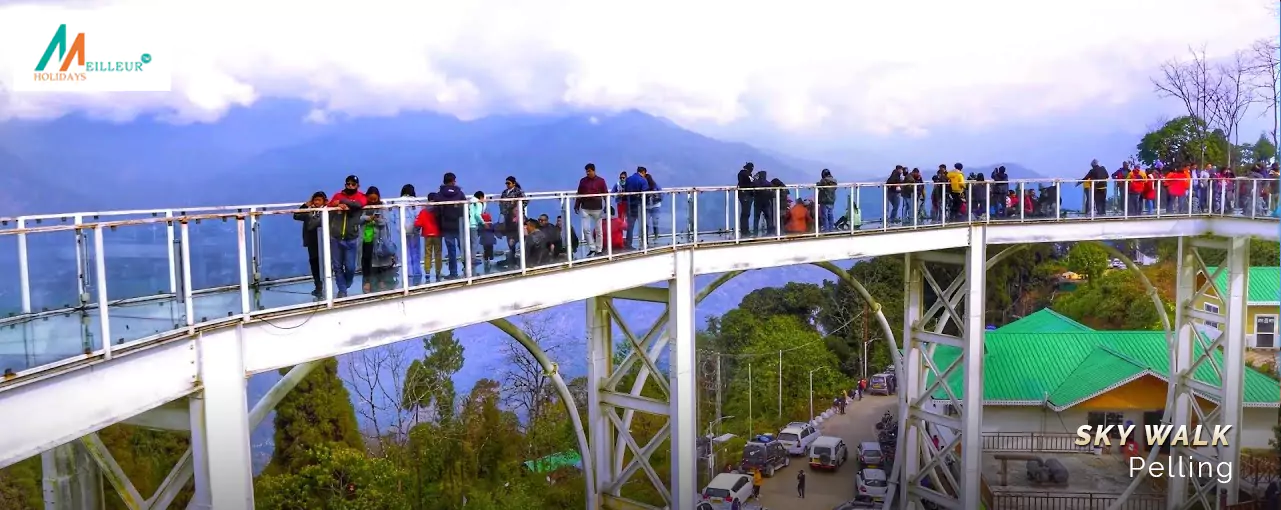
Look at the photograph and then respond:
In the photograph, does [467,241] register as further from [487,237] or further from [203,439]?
[203,439]

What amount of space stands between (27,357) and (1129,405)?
3252 cm

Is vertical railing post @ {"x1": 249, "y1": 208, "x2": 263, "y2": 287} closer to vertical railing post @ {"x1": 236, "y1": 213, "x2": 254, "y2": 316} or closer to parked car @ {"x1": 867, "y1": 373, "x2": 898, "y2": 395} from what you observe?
vertical railing post @ {"x1": 236, "y1": 213, "x2": 254, "y2": 316}

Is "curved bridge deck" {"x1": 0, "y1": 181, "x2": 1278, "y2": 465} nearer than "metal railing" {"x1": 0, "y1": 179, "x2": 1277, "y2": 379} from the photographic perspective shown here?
Yes

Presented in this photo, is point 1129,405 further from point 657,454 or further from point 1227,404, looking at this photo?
point 657,454

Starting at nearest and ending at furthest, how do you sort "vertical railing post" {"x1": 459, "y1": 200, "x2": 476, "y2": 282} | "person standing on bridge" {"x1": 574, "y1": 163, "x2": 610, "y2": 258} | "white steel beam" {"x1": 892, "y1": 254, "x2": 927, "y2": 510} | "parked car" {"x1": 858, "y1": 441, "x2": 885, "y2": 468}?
"vertical railing post" {"x1": 459, "y1": 200, "x2": 476, "y2": 282} → "person standing on bridge" {"x1": 574, "y1": 163, "x2": 610, "y2": 258} → "white steel beam" {"x1": 892, "y1": 254, "x2": 927, "y2": 510} → "parked car" {"x1": 858, "y1": 441, "x2": 885, "y2": 468}

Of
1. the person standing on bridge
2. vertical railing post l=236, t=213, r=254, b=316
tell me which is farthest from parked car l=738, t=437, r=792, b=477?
vertical railing post l=236, t=213, r=254, b=316

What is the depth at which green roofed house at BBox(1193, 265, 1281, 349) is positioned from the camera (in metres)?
36.4

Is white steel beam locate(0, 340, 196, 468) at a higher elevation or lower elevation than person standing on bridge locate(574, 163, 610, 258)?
lower

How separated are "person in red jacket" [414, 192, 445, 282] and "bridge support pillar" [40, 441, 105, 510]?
4.22m

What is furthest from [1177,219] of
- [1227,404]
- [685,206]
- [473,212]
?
[473,212]

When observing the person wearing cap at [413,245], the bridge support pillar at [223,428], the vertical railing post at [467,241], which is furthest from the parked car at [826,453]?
the bridge support pillar at [223,428]

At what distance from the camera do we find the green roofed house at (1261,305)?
36.4 metres

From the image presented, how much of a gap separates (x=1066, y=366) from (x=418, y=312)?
2972 centimetres

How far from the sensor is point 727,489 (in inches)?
1208
